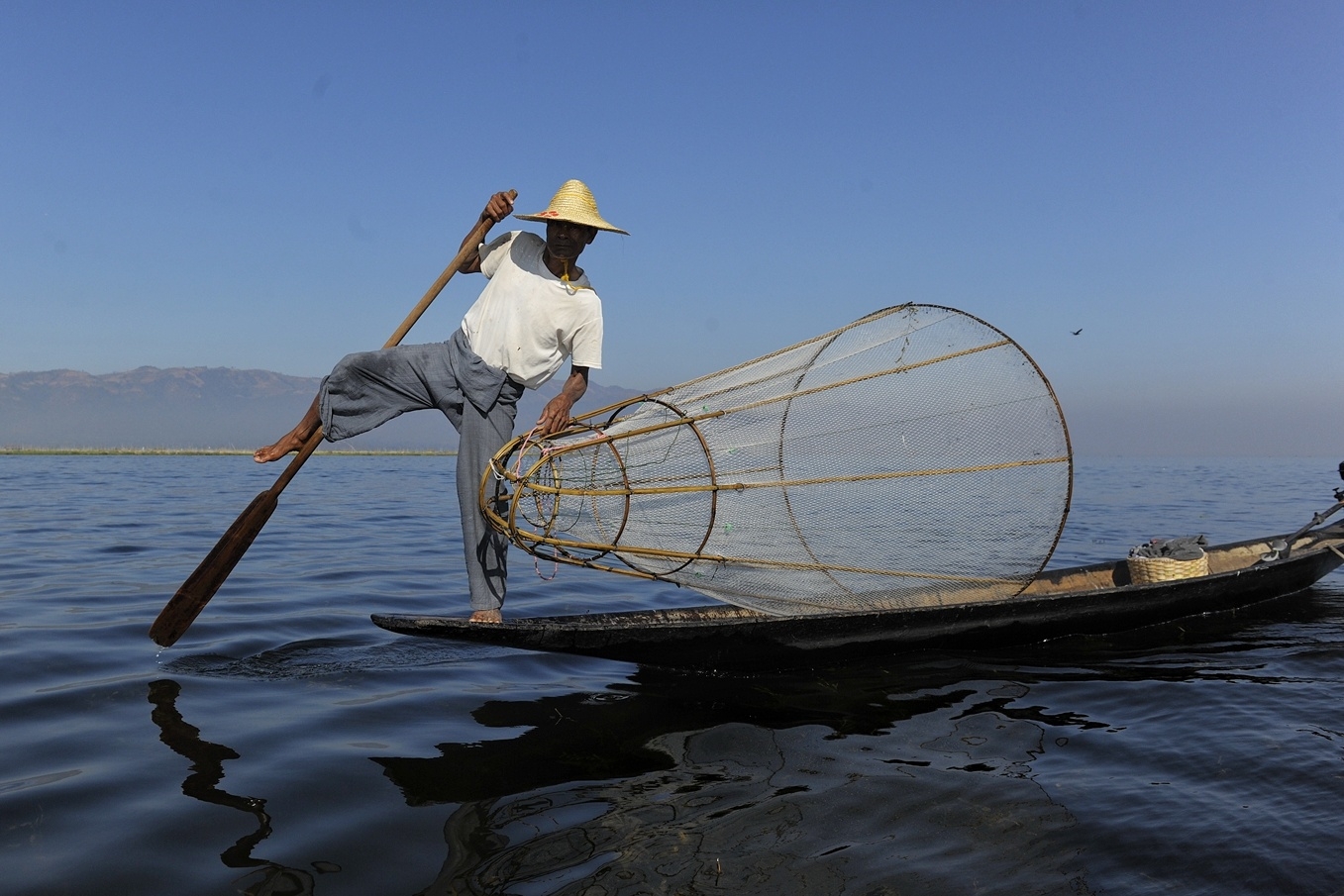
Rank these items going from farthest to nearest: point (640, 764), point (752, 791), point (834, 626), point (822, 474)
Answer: point (834, 626) → point (822, 474) → point (640, 764) → point (752, 791)

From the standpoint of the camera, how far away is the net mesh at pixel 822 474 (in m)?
4.84

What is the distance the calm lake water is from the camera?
3111 millimetres

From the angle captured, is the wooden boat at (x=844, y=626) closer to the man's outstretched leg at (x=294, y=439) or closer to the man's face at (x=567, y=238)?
the man's outstretched leg at (x=294, y=439)

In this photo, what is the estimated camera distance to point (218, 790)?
362 centimetres

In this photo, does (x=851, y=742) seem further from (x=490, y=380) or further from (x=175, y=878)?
(x=175, y=878)

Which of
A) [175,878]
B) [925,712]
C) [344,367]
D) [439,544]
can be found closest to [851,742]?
[925,712]

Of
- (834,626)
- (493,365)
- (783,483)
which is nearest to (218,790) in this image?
(493,365)

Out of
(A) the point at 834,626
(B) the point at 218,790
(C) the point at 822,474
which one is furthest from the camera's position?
(A) the point at 834,626

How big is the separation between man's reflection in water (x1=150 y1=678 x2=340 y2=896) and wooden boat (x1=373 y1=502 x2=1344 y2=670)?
0.97 metres

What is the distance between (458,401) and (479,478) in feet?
1.39

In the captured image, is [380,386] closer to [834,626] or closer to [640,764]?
[640,764]

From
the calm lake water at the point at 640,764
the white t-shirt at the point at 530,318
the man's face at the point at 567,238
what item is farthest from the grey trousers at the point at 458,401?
the calm lake water at the point at 640,764

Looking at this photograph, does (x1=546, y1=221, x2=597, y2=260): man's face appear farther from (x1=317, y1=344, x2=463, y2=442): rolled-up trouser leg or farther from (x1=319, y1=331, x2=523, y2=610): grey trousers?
(x1=317, y1=344, x2=463, y2=442): rolled-up trouser leg

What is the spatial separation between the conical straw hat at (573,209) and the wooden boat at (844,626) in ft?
6.75
